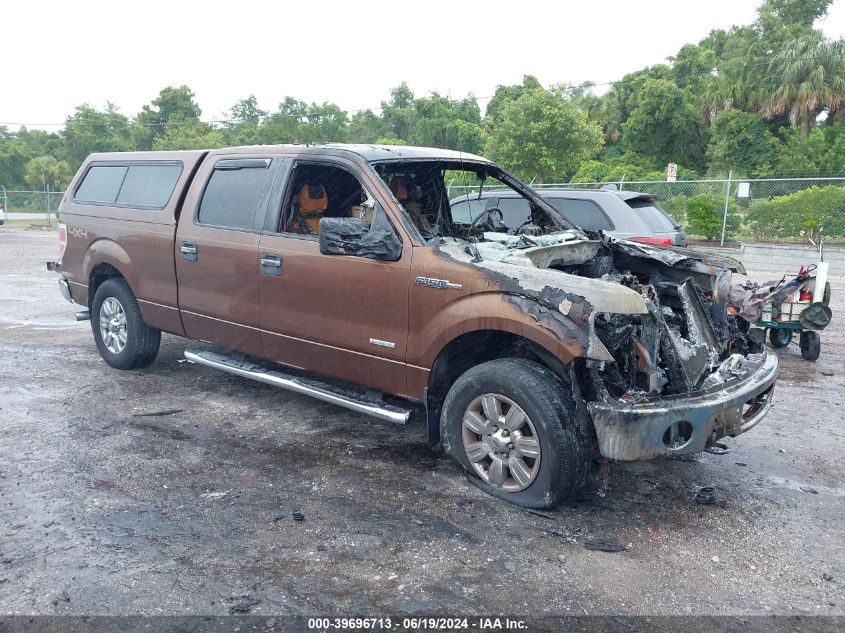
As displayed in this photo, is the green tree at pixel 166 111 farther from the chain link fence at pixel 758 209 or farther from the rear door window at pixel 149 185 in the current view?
the rear door window at pixel 149 185

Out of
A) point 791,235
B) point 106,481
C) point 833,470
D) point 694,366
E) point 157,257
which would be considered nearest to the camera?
point 694,366

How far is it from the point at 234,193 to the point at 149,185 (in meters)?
1.18

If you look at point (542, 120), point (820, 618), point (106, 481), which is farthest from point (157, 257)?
point (542, 120)

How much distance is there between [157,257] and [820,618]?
5125 mm

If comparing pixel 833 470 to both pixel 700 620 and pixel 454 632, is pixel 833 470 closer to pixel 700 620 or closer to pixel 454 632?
pixel 700 620

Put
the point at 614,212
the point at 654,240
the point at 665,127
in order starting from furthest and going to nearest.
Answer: the point at 665,127, the point at 614,212, the point at 654,240

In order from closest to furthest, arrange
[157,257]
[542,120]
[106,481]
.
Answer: [106,481]
[157,257]
[542,120]

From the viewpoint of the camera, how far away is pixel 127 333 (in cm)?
628

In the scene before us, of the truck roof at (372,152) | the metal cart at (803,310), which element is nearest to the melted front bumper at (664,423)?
the truck roof at (372,152)

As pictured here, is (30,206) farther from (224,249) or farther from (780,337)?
(780,337)

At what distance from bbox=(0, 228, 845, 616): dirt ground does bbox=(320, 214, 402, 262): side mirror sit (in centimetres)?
136

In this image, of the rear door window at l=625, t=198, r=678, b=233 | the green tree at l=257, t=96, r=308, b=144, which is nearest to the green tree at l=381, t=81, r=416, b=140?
the green tree at l=257, t=96, r=308, b=144

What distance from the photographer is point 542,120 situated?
2181 centimetres

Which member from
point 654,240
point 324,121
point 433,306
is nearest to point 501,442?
point 433,306
